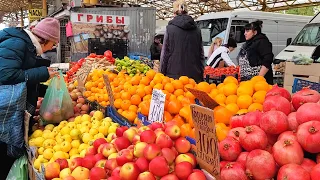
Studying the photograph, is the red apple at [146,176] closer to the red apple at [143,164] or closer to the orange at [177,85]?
the red apple at [143,164]

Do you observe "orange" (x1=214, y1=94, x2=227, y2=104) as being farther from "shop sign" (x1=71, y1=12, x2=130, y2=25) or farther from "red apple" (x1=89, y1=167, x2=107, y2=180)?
"shop sign" (x1=71, y1=12, x2=130, y2=25)

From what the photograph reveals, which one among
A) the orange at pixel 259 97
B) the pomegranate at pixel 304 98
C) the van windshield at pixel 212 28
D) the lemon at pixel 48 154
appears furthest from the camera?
the van windshield at pixel 212 28

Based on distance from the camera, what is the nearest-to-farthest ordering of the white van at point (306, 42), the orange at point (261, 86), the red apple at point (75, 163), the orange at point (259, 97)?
the red apple at point (75, 163), the orange at point (259, 97), the orange at point (261, 86), the white van at point (306, 42)

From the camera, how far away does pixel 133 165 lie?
1.60 m

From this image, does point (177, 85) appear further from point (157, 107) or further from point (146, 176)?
point (146, 176)

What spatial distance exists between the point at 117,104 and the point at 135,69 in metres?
2.26

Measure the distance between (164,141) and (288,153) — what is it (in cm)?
61

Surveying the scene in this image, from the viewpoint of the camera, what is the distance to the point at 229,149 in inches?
57.5

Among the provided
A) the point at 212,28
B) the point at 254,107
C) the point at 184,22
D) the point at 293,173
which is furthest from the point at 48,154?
the point at 212,28

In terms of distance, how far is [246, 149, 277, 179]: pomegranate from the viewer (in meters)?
1.30

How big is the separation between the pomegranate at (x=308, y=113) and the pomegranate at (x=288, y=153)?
147mm

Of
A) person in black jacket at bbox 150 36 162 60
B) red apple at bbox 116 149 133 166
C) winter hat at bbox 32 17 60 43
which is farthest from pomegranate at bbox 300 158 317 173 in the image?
person in black jacket at bbox 150 36 162 60

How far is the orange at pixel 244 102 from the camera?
2275 millimetres

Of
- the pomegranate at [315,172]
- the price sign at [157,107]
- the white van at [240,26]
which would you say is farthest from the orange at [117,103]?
the white van at [240,26]
